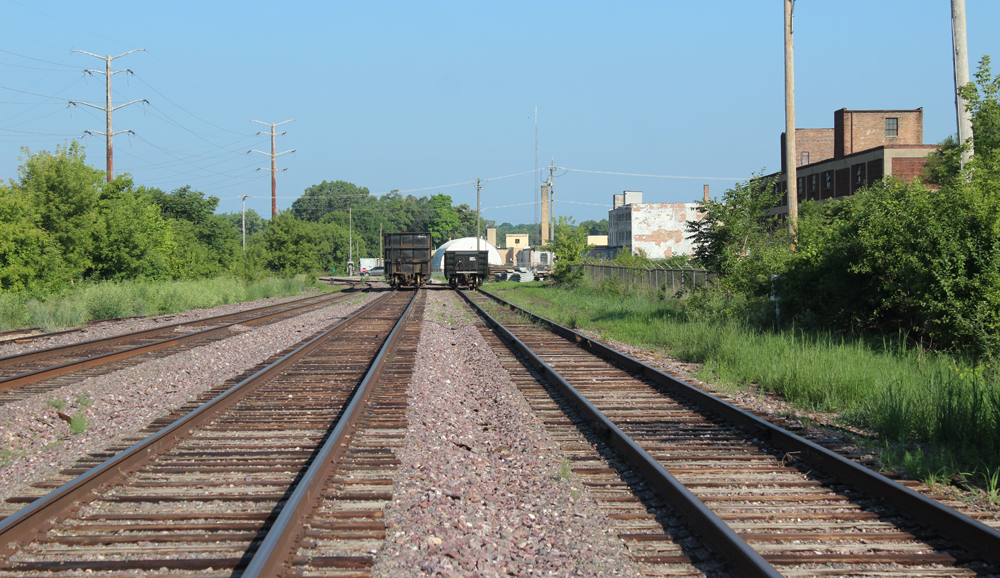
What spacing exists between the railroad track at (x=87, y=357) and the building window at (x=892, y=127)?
57.2m

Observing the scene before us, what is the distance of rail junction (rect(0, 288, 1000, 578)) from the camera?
13.1 ft

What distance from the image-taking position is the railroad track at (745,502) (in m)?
3.98

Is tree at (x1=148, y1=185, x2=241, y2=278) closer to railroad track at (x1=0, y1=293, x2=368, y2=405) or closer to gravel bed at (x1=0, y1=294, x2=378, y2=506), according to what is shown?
railroad track at (x1=0, y1=293, x2=368, y2=405)

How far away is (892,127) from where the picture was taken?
58.7m

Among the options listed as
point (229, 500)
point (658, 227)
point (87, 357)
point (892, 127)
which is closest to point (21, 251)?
point (87, 357)

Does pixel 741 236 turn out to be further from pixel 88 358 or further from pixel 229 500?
pixel 229 500

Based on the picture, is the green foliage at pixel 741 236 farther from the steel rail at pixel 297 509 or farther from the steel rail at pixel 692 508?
the steel rail at pixel 297 509

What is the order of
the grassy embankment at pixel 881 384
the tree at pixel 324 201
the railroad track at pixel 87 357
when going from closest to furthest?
the grassy embankment at pixel 881 384 → the railroad track at pixel 87 357 → the tree at pixel 324 201

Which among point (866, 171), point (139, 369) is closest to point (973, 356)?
point (139, 369)

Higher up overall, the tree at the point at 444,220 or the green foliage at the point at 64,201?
the tree at the point at 444,220

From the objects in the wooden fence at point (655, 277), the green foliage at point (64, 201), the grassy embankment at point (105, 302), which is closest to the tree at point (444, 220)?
the wooden fence at point (655, 277)

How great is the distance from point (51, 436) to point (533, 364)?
22.7 ft

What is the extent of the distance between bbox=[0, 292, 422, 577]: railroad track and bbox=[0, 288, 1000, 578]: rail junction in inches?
0.6

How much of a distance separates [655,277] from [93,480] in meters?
24.5
